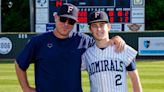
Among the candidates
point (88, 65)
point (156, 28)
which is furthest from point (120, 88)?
point (156, 28)

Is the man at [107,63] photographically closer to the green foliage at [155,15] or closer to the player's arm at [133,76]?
the player's arm at [133,76]

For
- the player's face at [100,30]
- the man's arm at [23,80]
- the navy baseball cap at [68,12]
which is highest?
the navy baseball cap at [68,12]

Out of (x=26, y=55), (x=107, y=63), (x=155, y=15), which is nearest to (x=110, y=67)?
(x=107, y=63)

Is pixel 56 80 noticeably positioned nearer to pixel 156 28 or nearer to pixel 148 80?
pixel 148 80

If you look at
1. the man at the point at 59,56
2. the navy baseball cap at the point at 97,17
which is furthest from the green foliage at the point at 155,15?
the man at the point at 59,56

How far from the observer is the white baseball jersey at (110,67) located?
179 inches

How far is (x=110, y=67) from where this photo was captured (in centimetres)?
454

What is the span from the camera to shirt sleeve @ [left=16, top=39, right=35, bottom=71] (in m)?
4.55

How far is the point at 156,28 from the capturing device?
112ft

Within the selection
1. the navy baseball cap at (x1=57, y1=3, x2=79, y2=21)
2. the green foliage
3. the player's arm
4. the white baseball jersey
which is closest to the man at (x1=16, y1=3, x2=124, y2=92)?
the navy baseball cap at (x1=57, y1=3, x2=79, y2=21)

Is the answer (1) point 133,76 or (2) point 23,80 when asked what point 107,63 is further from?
(2) point 23,80

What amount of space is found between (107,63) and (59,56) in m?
0.45

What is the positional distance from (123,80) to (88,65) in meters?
0.37

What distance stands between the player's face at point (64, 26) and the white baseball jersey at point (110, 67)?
0.32 metres
